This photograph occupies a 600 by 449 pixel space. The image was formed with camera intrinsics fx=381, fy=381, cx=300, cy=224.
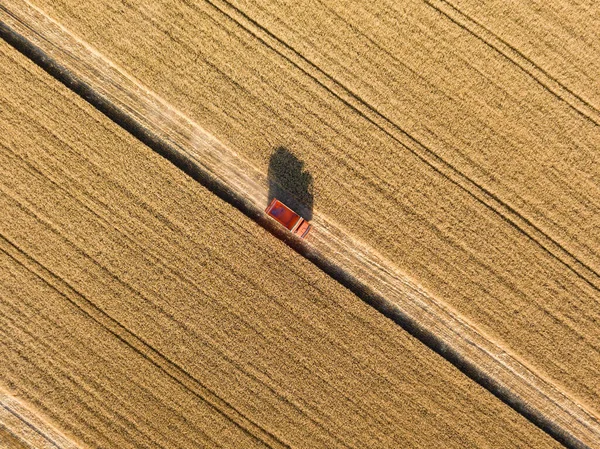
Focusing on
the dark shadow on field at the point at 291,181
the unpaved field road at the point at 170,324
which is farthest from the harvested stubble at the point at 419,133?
the unpaved field road at the point at 170,324

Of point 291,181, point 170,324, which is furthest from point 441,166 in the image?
point 170,324

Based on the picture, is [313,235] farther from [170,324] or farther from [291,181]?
[170,324]

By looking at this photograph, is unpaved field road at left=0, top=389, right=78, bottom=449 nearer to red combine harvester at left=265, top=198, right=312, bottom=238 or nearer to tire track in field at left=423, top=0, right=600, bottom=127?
red combine harvester at left=265, top=198, right=312, bottom=238

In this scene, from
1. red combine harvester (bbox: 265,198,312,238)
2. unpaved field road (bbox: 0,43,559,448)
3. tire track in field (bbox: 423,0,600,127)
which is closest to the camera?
red combine harvester (bbox: 265,198,312,238)

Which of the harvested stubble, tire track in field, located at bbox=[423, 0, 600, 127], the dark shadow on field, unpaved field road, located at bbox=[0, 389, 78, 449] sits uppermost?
tire track in field, located at bbox=[423, 0, 600, 127]

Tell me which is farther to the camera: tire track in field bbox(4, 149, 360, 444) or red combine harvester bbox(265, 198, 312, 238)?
tire track in field bbox(4, 149, 360, 444)

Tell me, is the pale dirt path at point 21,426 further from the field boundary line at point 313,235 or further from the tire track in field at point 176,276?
the field boundary line at point 313,235

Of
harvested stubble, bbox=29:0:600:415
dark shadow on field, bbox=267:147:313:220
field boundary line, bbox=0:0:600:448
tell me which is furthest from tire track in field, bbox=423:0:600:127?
field boundary line, bbox=0:0:600:448
